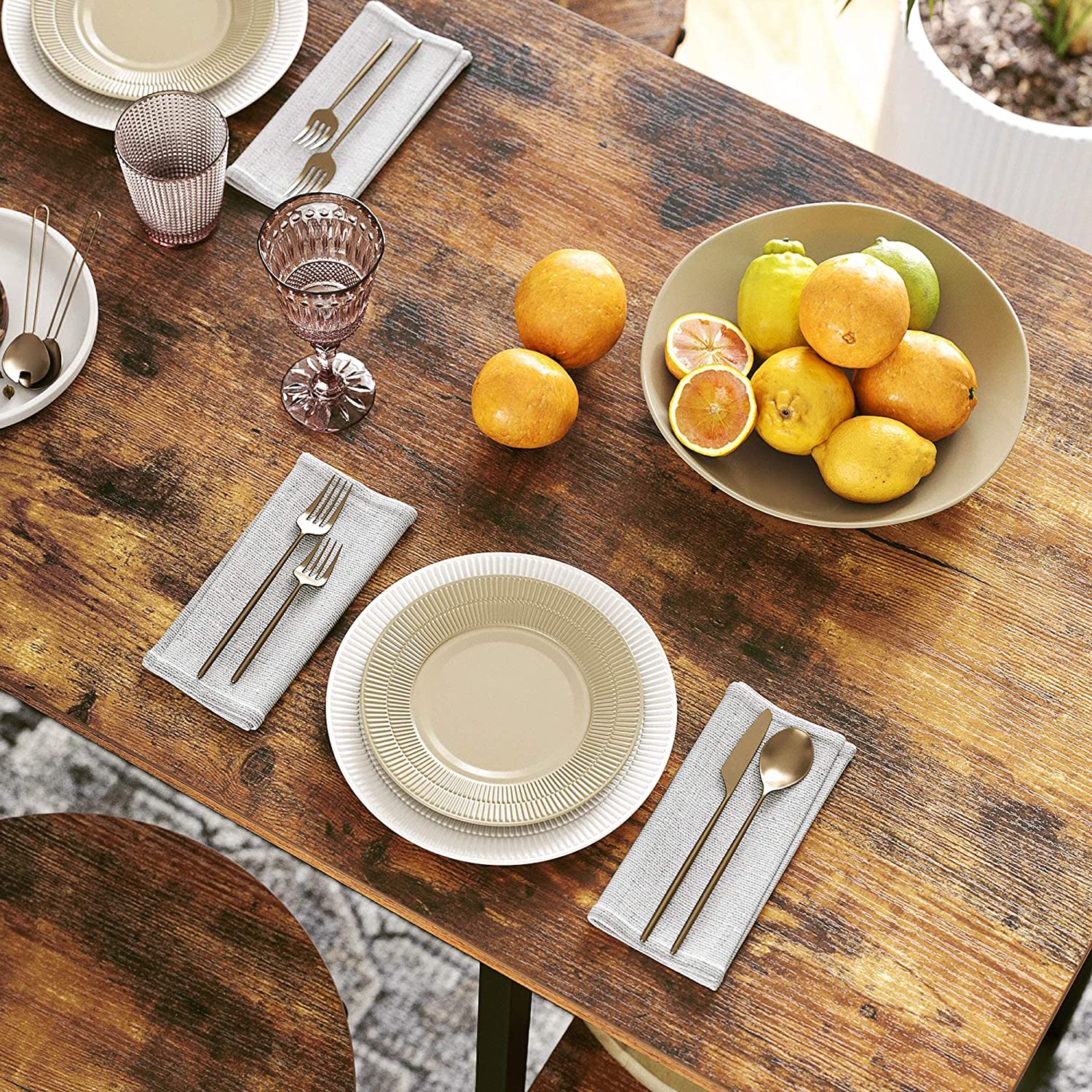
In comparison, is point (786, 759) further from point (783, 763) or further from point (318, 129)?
point (318, 129)

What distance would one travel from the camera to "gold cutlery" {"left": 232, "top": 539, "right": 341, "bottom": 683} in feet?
3.61

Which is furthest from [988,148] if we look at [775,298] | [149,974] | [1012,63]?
[149,974]

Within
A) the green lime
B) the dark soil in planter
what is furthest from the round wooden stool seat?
the dark soil in planter

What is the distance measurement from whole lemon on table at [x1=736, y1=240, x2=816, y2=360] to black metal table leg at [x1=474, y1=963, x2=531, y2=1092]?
61 cm

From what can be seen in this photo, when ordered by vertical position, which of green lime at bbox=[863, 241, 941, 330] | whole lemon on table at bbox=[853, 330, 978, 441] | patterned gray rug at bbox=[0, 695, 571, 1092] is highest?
green lime at bbox=[863, 241, 941, 330]

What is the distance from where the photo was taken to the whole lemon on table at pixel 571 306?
3.76 feet

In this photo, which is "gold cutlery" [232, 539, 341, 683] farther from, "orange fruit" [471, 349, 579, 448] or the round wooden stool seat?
the round wooden stool seat

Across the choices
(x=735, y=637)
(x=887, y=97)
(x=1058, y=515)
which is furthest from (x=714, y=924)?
(x=887, y=97)

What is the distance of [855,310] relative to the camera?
3.46 feet

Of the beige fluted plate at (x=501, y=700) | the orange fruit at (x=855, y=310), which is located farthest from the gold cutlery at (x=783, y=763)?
the orange fruit at (x=855, y=310)

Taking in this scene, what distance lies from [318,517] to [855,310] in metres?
0.50

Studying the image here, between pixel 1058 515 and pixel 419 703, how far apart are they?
614 mm

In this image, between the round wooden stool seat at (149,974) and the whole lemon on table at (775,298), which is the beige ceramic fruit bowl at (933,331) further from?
the round wooden stool seat at (149,974)

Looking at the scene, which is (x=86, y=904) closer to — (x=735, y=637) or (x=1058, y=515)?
(x=735, y=637)
